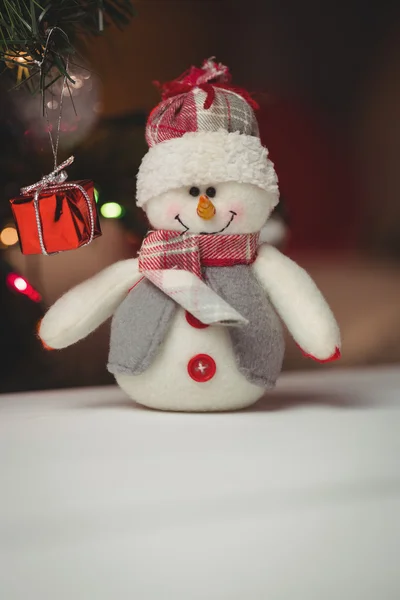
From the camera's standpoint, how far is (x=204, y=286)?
2.28 feet

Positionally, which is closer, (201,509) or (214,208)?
(201,509)

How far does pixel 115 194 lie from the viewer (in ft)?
3.23

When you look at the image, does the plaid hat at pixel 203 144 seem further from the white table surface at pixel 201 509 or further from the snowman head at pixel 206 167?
the white table surface at pixel 201 509

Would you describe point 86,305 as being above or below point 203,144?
below

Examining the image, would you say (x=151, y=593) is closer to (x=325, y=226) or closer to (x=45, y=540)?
(x=45, y=540)

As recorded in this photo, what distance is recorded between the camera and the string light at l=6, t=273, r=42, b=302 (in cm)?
101

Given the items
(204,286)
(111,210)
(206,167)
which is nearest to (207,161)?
(206,167)

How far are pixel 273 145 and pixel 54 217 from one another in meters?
0.64

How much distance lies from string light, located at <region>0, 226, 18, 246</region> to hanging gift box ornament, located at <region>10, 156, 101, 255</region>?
10.2 inches

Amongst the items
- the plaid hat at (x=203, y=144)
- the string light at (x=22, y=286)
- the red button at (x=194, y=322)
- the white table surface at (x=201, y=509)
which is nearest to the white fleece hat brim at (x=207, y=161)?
the plaid hat at (x=203, y=144)

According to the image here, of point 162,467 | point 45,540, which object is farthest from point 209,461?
point 45,540

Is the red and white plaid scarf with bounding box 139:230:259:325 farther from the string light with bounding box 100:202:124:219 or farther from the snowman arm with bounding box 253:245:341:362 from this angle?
the string light with bounding box 100:202:124:219

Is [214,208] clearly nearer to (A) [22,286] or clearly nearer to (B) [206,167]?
(B) [206,167]

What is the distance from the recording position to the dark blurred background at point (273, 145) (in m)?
0.98
